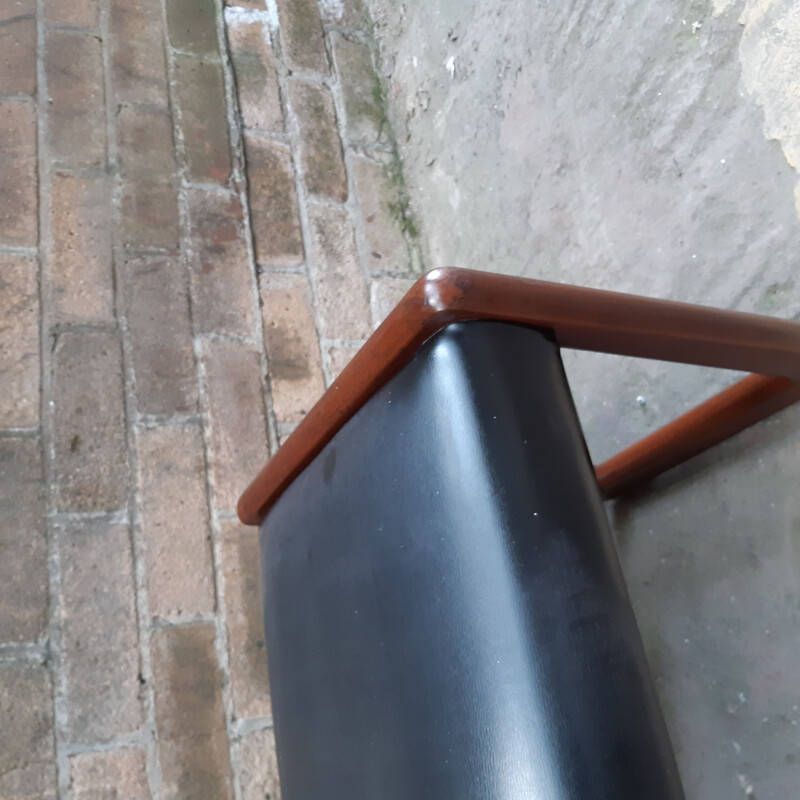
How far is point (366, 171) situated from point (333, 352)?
572mm

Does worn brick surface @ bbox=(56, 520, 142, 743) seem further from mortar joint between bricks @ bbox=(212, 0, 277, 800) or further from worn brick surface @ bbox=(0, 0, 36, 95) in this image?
worn brick surface @ bbox=(0, 0, 36, 95)

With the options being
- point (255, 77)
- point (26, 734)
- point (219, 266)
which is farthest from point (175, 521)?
point (255, 77)

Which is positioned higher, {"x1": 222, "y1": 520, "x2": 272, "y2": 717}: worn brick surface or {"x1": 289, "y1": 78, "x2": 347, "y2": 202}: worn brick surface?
{"x1": 289, "y1": 78, "x2": 347, "y2": 202}: worn brick surface

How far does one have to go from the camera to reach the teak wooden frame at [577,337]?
2.53ft

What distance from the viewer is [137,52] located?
205 cm

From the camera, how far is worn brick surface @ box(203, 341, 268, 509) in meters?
1.69

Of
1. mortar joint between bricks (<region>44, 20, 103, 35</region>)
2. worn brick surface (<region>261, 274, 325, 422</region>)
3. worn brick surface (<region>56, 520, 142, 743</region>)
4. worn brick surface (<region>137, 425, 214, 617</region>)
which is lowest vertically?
worn brick surface (<region>56, 520, 142, 743</region>)

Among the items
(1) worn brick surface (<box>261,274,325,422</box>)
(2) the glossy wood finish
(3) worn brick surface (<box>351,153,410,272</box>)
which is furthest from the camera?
(3) worn brick surface (<box>351,153,410,272</box>)

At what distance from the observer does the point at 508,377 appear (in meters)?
0.78

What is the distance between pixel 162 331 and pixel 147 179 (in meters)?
0.42

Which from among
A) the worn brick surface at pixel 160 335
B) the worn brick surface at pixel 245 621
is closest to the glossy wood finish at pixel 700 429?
the worn brick surface at pixel 245 621

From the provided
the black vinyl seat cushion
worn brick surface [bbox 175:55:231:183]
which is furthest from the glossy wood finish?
worn brick surface [bbox 175:55:231:183]

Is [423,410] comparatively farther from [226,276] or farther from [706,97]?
[226,276]

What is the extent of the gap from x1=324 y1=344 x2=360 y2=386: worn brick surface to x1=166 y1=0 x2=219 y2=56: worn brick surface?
910 millimetres
